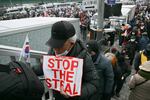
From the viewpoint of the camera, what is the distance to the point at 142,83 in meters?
3.81

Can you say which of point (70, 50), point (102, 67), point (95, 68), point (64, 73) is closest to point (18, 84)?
point (64, 73)

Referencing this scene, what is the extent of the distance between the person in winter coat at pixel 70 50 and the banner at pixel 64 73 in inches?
2.6

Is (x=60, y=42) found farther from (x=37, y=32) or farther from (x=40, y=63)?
(x=37, y=32)

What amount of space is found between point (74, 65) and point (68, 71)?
74 millimetres

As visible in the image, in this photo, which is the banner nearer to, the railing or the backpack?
the railing

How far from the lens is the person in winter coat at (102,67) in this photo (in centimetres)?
395

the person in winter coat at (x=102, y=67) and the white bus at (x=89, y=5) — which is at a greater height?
the white bus at (x=89, y=5)

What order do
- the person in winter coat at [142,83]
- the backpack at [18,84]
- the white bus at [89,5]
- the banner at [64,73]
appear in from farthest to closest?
the white bus at [89,5], the person in winter coat at [142,83], the banner at [64,73], the backpack at [18,84]

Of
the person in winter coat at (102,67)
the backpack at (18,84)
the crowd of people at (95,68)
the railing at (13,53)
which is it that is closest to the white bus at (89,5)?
the crowd of people at (95,68)

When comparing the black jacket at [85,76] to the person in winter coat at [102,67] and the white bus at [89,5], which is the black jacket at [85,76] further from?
the white bus at [89,5]

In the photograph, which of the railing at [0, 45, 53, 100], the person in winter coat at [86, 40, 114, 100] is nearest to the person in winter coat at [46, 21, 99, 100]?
the railing at [0, 45, 53, 100]

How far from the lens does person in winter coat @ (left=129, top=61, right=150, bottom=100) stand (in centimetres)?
374

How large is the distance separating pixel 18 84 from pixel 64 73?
662mm

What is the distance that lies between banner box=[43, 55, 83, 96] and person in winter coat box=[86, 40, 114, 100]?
62.4 inches
